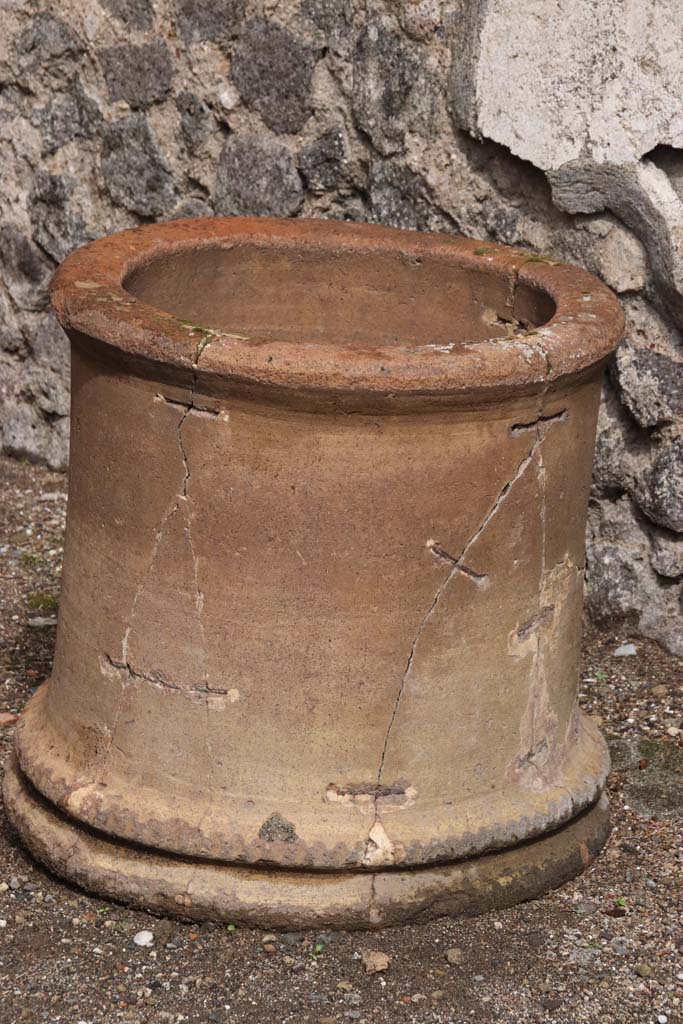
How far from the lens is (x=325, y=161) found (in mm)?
4027

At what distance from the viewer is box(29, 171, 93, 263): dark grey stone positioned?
438cm

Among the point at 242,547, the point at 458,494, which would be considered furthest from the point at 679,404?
the point at 242,547

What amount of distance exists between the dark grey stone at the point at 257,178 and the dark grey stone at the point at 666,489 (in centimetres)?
119

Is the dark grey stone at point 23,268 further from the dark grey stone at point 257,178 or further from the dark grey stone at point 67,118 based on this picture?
the dark grey stone at point 257,178

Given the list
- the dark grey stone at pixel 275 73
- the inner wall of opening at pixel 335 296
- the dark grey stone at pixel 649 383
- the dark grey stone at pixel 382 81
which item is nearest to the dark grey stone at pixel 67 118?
the dark grey stone at pixel 275 73

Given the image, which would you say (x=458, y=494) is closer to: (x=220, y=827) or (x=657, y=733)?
(x=220, y=827)

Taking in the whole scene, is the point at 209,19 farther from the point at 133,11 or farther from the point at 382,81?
the point at 382,81

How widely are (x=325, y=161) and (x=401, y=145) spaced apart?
0.87ft

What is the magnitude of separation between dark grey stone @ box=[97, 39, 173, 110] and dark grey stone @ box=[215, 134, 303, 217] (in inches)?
9.7

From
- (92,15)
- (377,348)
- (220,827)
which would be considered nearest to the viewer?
(377,348)

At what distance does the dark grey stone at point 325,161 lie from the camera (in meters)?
4.00

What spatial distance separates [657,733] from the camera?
141 inches

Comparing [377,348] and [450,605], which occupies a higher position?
[377,348]

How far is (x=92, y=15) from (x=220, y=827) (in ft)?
7.89
